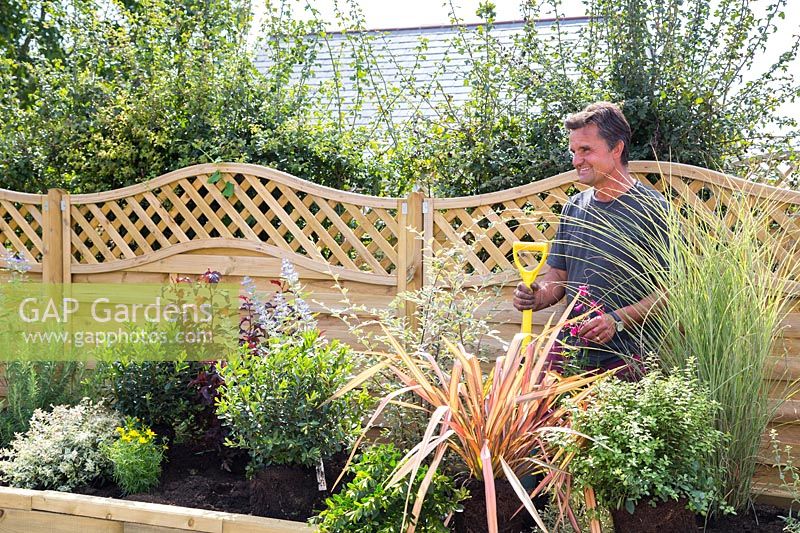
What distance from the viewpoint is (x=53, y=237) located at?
5.23 meters

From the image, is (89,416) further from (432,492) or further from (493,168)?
(493,168)

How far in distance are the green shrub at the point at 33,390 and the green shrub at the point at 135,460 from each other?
0.88 metres

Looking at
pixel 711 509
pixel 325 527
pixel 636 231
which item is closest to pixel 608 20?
pixel 636 231

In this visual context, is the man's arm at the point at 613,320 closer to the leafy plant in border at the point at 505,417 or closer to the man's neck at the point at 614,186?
the leafy plant in border at the point at 505,417

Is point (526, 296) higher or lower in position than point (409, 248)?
lower

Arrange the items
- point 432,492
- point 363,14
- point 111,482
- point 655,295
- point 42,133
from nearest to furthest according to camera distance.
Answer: point 432,492
point 655,295
point 111,482
point 42,133
point 363,14

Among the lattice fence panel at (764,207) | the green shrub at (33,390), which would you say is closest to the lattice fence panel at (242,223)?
the green shrub at (33,390)

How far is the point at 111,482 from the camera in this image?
3.73 metres

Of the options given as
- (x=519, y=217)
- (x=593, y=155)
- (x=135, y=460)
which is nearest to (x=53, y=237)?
(x=135, y=460)

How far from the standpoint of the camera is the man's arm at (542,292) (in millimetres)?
3400

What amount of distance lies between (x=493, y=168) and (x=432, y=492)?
2.25 metres

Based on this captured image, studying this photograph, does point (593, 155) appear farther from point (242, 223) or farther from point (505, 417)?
point (242, 223)

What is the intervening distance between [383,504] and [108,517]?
1278 millimetres

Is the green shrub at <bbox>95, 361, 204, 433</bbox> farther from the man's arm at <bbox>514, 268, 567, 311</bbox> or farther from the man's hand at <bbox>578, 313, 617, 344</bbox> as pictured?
the man's hand at <bbox>578, 313, 617, 344</bbox>
